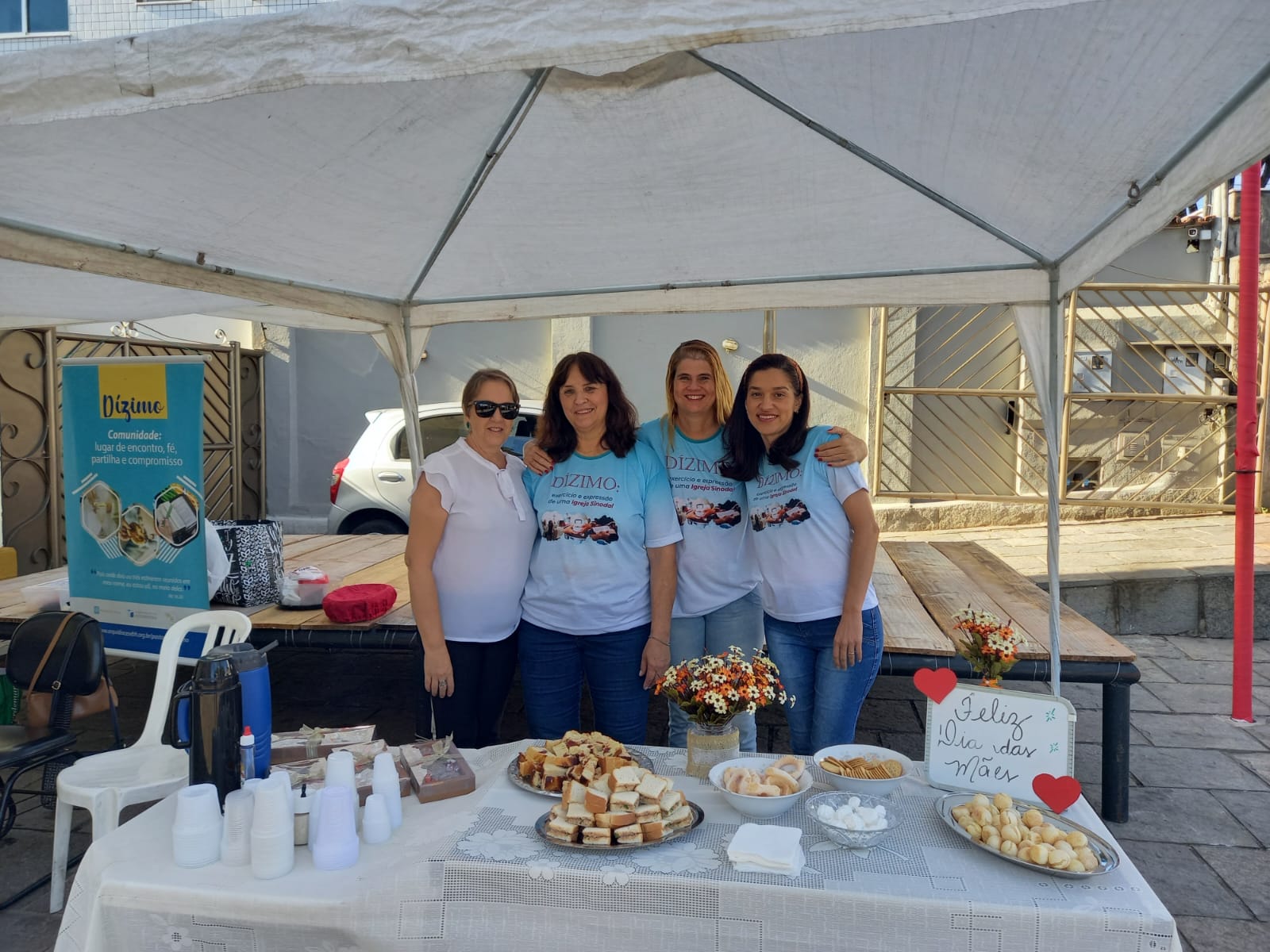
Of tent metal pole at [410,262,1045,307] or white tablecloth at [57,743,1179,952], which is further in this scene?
tent metal pole at [410,262,1045,307]

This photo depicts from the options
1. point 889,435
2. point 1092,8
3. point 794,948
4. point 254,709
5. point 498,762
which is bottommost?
point 794,948

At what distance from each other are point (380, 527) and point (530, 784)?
564 centimetres

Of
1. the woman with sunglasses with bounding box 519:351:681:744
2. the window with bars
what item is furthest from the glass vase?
the window with bars

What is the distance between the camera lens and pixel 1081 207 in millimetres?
2516

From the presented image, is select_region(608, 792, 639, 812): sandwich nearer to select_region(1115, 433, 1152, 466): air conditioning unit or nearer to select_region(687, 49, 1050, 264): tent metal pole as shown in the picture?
select_region(687, 49, 1050, 264): tent metal pole

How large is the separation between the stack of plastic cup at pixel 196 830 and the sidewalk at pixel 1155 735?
143 centimetres

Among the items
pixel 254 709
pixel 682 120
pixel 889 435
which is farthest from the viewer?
pixel 889 435

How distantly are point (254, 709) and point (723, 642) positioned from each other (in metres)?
1.40

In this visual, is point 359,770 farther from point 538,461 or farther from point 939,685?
point 939,685

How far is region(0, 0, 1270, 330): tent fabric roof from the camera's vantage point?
137 centimetres

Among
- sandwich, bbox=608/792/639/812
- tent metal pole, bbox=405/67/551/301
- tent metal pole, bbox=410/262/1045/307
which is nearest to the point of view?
sandwich, bbox=608/792/639/812

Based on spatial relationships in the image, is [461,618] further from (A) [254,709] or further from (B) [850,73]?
(B) [850,73]

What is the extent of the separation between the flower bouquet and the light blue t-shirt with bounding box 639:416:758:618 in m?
0.69

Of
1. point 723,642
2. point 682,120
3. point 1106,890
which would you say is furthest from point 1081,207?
point 1106,890
